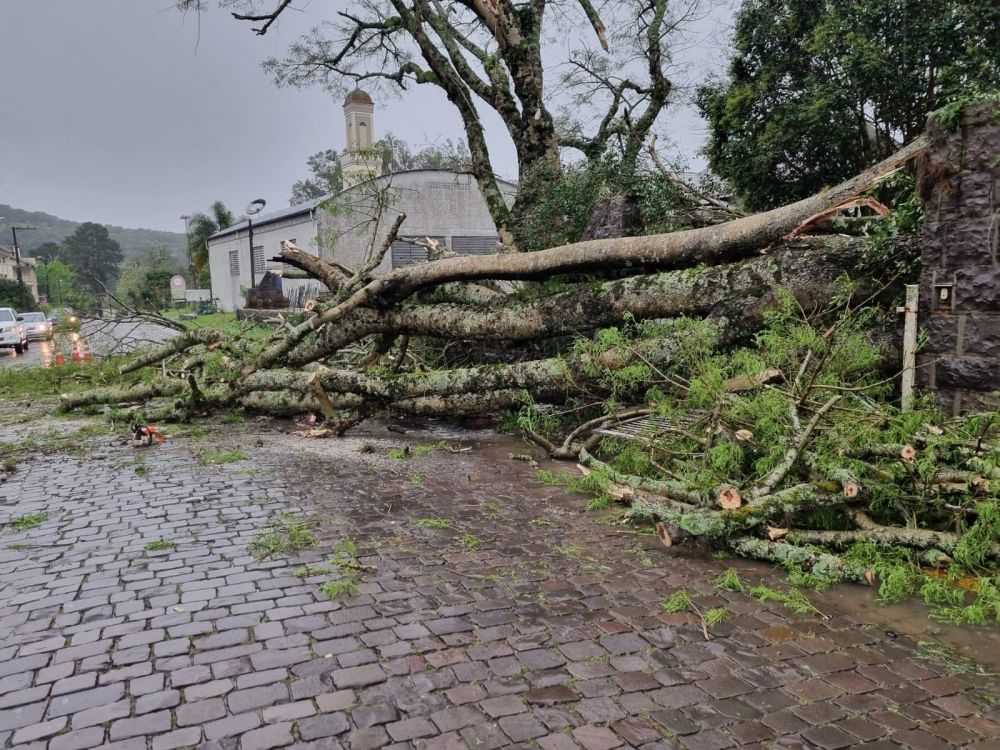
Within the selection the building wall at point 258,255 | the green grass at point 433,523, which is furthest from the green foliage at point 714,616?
the building wall at point 258,255

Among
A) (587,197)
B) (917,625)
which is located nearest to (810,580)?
(917,625)

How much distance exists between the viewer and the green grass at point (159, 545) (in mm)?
4559

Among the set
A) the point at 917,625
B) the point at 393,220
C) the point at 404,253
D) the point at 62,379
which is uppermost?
the point at 393,220

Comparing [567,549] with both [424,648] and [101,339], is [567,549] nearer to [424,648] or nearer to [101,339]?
[424,648]

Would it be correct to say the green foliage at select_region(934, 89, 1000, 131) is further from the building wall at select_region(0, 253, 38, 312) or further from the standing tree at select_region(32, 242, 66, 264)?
the standing tree at select_region(32, 242, 66, 264)

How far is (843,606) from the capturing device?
11.7 ft

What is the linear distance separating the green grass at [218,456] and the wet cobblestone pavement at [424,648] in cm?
169

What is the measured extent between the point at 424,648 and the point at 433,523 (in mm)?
1762

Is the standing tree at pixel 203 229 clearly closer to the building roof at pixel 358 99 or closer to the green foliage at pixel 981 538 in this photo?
the building roof at pixel 358 99

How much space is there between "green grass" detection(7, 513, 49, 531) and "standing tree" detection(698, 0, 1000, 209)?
1194cm

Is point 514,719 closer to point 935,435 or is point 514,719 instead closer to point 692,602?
point 692,602

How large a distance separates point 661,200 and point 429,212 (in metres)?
20.7

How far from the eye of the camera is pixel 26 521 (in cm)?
516

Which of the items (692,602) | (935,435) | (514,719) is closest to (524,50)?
(935,435)
